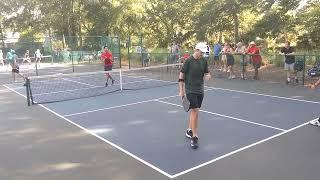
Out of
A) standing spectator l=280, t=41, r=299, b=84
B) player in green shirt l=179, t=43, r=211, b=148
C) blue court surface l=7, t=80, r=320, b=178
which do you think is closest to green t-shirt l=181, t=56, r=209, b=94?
player in green shirt l=179, t=43, r=211, b=148

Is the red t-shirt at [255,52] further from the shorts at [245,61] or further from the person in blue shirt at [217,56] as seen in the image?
the person in blue shirt at [217,56]

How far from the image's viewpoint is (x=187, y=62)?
23.9 ft

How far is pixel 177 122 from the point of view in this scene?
9367mm

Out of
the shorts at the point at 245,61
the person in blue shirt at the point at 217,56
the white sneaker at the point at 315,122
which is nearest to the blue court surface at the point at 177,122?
the white sneaker at the point at 315,122

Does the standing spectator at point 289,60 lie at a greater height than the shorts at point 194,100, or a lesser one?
greater

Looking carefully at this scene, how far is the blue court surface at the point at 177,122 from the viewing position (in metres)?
6.99

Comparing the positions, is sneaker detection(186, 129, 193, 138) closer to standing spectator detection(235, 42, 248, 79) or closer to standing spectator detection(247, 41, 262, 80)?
standing spectator detection(247, 41, 262, 80)

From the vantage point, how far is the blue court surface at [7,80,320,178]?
6.99 meters

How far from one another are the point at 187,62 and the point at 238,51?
1150cm

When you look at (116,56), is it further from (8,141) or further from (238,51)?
(8,141)

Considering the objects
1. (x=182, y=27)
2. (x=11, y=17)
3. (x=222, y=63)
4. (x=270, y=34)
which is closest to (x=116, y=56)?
(x=182, y=27)

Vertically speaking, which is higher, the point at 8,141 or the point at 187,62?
the point at 187,62

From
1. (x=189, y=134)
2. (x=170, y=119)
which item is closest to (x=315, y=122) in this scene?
(x=189, y=134)

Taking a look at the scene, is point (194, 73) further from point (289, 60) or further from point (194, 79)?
point (289, 60)
